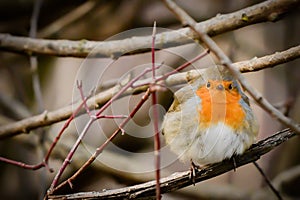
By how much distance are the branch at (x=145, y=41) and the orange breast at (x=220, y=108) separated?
25cm

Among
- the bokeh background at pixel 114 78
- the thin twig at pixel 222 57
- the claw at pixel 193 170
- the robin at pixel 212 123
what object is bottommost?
the thin twig at pixel 222 57

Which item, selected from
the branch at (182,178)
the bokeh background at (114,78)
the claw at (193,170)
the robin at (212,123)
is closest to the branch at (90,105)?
the robin at (212,123)

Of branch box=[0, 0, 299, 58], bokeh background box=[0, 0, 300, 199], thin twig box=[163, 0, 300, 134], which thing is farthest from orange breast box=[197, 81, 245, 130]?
bokeh background box=[0, 0, 300, 199]

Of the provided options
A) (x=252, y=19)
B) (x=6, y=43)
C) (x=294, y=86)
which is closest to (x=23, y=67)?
(x=6, y=43)

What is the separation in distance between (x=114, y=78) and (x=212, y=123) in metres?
1.74

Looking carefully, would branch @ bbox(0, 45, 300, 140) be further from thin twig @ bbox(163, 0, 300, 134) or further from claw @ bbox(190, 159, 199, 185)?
thin twig @ bbox(163, 0, 300, 134)

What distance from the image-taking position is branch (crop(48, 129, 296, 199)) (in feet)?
5.05

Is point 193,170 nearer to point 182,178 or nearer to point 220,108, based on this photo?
point 182,178

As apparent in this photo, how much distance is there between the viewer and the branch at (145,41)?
1.82 meters

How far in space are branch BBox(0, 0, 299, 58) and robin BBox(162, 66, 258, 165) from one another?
7.7 inches

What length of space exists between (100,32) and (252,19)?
1928 millimetres

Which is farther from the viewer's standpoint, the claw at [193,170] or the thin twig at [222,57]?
the claw at [193,170]

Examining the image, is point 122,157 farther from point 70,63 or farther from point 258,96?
point 258,96

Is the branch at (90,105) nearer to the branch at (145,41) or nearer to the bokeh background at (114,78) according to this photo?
the branch at (145,41)
